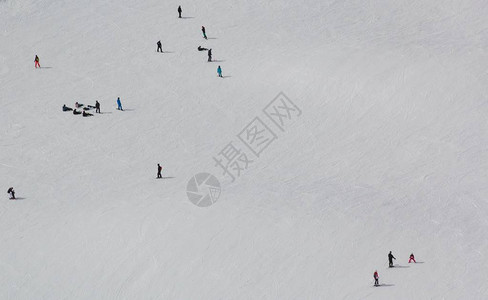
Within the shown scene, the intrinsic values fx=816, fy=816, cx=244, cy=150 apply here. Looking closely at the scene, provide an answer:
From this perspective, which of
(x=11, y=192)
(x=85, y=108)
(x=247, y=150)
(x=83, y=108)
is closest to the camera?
(x=11, y=192)

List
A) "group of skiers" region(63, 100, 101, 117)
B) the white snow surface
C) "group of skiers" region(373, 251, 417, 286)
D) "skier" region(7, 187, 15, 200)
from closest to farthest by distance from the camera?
"group of skiers" region(373, 251, 417, 286) < the white snow surface < "skier" region(7, 187, 15, 200) < "group of skiers" region(63, 100, 101, 117)

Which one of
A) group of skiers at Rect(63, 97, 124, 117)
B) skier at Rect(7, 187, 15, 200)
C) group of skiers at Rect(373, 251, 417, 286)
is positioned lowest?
group of skiers at Rect(373, 251, 417, 286)

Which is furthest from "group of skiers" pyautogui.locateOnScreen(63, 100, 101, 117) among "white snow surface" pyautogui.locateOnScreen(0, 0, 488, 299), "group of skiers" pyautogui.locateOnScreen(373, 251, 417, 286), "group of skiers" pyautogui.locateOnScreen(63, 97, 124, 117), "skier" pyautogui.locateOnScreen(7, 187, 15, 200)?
"group of skiers" pyautogui.locateOnScreen(373, 251, 417, 286)

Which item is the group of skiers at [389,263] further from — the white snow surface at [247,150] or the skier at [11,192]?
the skier at [11,192]

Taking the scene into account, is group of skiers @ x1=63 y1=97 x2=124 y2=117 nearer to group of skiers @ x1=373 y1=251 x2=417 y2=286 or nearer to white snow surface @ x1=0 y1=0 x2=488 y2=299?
white snow surface @ x1=0 y1=0 x2=488 y2=299

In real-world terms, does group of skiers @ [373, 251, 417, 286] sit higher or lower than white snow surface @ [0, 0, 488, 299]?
lower

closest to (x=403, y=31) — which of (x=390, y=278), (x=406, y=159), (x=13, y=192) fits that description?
(x=406, y=159)

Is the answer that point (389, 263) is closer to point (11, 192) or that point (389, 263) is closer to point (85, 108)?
point (11, 192)

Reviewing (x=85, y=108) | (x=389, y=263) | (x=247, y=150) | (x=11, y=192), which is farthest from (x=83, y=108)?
(x=389, y=263)

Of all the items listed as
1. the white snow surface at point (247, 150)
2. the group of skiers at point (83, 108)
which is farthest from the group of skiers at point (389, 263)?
the group of skiers at point (83, 108)
